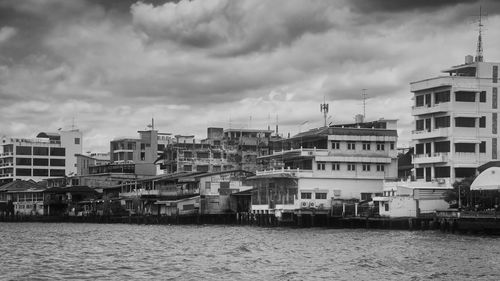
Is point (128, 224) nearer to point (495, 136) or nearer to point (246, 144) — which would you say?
point (246, 144)

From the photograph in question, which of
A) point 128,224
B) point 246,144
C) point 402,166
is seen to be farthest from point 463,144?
point 246,144

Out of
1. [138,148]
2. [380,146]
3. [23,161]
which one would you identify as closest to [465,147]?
[380,146]

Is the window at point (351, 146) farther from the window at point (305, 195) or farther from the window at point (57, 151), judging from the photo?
the window at point (57, 151)

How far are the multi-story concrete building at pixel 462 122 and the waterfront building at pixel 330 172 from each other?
10.6m

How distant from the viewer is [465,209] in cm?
8019

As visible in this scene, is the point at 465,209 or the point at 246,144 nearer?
the point at 465,209

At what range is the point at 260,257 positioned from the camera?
60219mm

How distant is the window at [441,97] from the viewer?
3701 inches

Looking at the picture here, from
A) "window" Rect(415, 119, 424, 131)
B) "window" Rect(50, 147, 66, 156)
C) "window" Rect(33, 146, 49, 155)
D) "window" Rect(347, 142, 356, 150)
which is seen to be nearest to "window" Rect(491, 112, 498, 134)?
"window" Rect(415, 119, 424, 131)

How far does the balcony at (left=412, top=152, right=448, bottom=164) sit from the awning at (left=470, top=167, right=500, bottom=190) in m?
9.40

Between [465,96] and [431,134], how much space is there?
16.7 feet

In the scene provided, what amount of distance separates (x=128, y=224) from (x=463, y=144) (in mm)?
46805

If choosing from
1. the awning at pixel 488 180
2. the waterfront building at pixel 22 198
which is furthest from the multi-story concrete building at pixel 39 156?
the awning at pixel 488 180

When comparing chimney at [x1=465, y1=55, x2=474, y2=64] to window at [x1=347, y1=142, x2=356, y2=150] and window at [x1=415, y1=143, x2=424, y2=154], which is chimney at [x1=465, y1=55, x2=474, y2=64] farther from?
window at [x1=347, y1=142, x2=356, y2=150]
